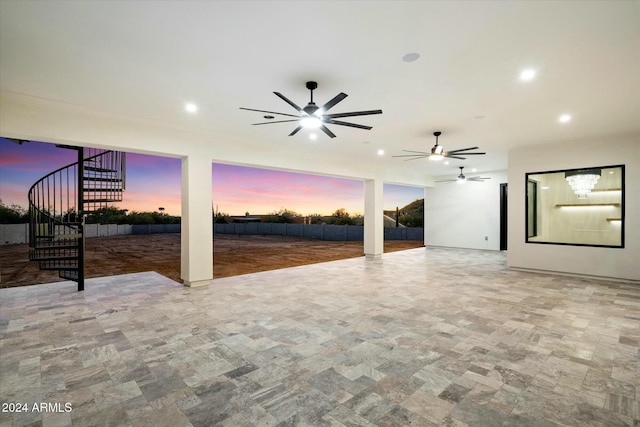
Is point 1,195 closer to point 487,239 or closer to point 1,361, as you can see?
point 1,361

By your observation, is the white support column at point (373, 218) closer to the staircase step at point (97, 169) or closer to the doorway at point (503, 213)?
the doorway at point (503, 213)

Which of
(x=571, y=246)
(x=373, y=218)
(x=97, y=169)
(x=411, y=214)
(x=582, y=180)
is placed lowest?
(x=571, y=246)

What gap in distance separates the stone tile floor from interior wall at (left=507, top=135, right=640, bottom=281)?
1.02 meters

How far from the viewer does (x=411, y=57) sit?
122 inches

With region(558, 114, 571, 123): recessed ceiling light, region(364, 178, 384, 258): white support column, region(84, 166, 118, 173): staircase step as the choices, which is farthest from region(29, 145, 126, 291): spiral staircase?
region(558, 114, 571, 123): recessed ceiling light

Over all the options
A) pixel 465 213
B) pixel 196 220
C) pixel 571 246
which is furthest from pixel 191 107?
pixel 465 213

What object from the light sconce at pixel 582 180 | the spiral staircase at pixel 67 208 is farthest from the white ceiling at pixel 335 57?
the spiral staircase at pixel 67 208

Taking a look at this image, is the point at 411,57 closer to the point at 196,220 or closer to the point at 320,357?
the point at 320,357

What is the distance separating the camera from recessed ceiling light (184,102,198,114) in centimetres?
443

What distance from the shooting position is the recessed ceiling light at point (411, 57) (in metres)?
3.05

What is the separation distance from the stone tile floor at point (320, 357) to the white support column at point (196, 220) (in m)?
0.52

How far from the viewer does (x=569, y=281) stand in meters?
6.05

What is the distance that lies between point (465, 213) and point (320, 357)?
10.4 meters

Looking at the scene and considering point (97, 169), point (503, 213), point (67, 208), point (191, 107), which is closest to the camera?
point (191, 107)
